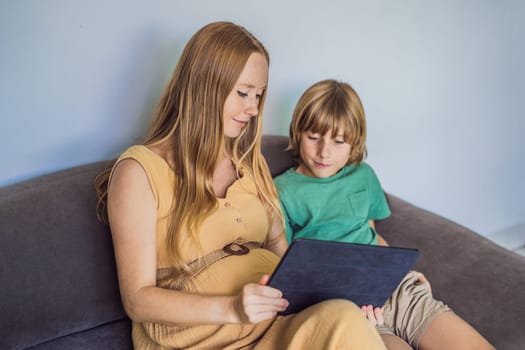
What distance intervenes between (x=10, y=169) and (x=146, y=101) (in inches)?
16.3

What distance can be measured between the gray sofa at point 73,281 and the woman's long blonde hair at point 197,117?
0.11 meters

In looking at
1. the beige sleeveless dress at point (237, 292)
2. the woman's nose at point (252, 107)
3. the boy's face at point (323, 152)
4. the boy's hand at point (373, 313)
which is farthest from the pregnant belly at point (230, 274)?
the boy's face at point (323, 152)

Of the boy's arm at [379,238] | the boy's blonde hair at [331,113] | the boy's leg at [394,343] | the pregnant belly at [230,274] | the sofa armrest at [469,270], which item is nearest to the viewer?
the pregnant belly at [230,274]

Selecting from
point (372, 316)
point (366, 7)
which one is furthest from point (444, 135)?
point (372, 316)

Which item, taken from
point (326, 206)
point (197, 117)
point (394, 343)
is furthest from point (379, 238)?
point (197, 117)

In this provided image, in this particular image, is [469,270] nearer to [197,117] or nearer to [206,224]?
[206,224]

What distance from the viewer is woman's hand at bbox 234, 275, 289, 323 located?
3.33 feet

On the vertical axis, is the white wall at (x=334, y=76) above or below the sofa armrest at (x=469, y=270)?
above

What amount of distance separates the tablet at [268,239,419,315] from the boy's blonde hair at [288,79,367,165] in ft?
1.84

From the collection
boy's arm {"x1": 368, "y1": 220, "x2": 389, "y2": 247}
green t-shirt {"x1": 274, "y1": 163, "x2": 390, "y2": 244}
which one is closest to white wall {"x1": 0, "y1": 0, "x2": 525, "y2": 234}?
green t-shirt {"x1": 274, "y1": 163, "x2": 390, "y2": 244}

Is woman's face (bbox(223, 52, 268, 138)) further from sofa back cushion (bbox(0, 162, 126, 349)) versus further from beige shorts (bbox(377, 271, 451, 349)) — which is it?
beige shorts (bbox(377, 271, 451, 349))

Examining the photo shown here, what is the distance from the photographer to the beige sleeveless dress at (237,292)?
985 millimetres

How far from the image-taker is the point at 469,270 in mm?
1572

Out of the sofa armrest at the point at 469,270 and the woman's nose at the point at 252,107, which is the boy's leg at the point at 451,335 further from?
the woman's nose at the point at 252,107
